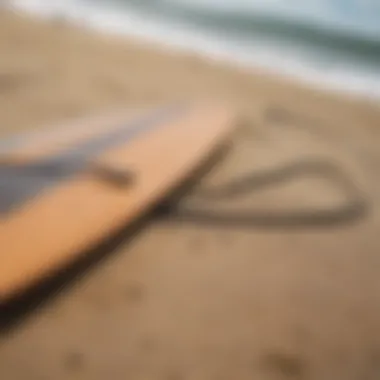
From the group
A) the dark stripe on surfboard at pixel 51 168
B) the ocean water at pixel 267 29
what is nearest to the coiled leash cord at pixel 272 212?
the dark stripe on surfboard at pixel 51 168

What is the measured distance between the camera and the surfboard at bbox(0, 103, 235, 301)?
894mm

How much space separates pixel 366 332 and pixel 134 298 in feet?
0.83

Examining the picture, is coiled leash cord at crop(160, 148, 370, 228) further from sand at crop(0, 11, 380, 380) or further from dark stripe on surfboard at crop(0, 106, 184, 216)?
dark stripe on surfboard at crop(0, 106, 184, 216)

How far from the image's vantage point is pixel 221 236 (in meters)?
1.04

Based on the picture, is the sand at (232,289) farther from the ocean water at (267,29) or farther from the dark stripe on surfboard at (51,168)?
the ocean water at (267,29)

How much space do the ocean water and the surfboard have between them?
0.40 meters

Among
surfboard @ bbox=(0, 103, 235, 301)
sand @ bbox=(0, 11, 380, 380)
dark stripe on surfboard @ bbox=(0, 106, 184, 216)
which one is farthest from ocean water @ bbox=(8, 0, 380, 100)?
dark stripe on surfboard @ bbox=(0, 106, 184, 216)

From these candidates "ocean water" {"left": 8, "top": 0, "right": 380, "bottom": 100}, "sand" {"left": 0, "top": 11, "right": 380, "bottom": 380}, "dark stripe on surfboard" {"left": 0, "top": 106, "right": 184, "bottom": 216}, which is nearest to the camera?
"sand" {"left": 0, "top": 11, "right": 380, "bottom": 380}

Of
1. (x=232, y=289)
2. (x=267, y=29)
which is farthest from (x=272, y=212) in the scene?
(x=267, y=29)

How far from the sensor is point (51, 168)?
1.07 m

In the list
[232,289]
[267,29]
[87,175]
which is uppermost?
[267,29]

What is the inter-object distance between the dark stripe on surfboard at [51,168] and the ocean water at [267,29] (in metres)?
0.55

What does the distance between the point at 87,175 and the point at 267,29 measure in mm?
856

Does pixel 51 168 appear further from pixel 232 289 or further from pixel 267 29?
pixel 267 29
